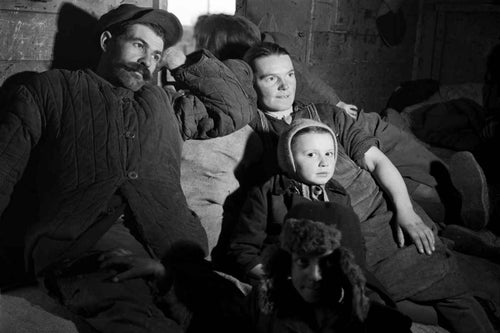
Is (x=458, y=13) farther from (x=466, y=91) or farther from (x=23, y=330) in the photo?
(x=23, y=330)

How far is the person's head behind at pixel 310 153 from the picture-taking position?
9.55ft

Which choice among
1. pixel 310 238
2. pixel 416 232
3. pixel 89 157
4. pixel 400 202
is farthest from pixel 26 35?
pixel 416 232

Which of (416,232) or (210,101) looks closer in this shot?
(416,232)

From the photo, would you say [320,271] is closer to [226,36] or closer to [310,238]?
[310,238]

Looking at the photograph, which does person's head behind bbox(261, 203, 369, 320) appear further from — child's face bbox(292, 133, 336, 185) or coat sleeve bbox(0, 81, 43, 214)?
coat sleeve bbox(0, 81, 43, 214)

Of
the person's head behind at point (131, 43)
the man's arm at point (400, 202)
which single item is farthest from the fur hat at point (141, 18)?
the man's arm at point (400, 202)

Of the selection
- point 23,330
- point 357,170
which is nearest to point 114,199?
point 23,330

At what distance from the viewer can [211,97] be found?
10.6 feet

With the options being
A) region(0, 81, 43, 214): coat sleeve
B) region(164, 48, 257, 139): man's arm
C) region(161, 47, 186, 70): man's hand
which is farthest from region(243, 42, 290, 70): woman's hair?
region(0, 81, 43, 214): coat sleeve

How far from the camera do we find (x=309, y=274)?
2.21 m

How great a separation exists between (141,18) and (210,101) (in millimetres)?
534

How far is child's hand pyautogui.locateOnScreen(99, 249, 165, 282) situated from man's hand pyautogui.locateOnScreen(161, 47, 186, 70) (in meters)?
1.18

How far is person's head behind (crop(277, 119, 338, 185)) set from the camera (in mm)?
2910

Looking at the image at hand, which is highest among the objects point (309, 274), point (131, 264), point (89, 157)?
point (89, 157)
